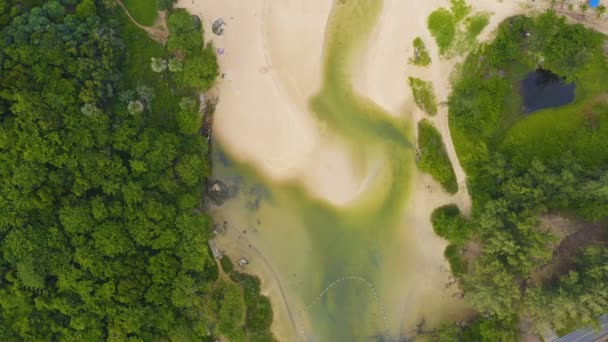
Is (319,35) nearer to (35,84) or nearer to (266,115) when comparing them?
(266,115)

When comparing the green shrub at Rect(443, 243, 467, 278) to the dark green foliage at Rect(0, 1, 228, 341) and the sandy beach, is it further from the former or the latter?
the dark green foliage at Rect(0, 1, 228, 341)

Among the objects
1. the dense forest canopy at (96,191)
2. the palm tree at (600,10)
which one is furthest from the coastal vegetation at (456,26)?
the dense forest canopy at (96,191)

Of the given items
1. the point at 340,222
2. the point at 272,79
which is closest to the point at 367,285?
the point at 340,222

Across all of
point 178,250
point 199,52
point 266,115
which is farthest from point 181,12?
point 178,250

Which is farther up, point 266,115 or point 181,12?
point 181,12

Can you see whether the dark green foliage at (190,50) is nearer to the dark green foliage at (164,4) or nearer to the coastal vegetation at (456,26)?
the dark green foliage at (164,4)

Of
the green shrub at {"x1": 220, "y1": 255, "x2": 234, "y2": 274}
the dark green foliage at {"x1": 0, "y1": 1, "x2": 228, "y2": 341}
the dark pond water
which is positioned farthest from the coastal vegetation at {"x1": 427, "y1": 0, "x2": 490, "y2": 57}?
the green shrub at {"x1": 220, "y1": 255, "x2": 234, "y2": 274}
